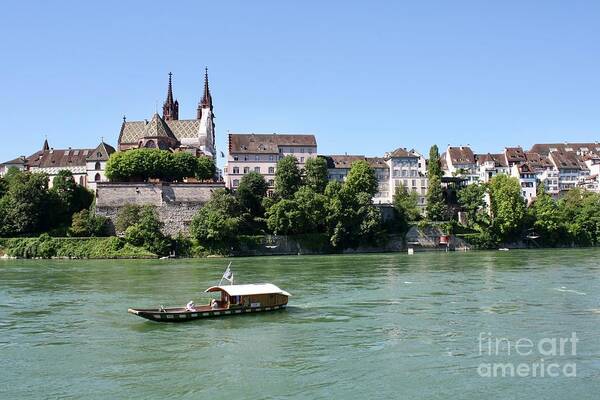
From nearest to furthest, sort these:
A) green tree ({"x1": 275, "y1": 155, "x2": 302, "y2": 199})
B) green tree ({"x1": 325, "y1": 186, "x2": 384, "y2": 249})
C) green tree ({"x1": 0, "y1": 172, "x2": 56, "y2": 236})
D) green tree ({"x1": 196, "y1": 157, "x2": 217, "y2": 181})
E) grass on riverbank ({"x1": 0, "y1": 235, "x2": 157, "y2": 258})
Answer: grass on riverbank ({"x1": 0, "y1": 235, "x2": 157, "y2": 258}), green tree ({"x1": 0, "y1": 172, "x2": 56, "y2": 236}), green tree ({"x1": 325, "y1": 186, "x2": 384, "y2": 249}), green tree ({"x1": 275, "y1": 155, "x2": 302, "y2": 199}), green tree ({"x1": 196, "y1": 157, "x2": 217, "y2": 181})

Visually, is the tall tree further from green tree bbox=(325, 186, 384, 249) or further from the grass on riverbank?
the grass on riverbank

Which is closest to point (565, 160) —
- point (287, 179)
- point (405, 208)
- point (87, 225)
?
point (405, 208)

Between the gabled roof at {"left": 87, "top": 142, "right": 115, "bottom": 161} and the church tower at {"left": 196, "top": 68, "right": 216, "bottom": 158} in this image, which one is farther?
the church tower at {"left": 196, "top": 68, "right": 216, "bottom": 158}

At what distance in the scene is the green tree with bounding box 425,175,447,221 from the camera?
97.3m

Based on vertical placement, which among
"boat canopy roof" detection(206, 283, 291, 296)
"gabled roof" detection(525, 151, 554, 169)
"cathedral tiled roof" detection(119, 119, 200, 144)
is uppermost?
"cathedral tiled roof" detection(119, 119, 200, 144)

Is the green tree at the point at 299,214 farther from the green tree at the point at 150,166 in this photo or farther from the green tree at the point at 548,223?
the green tree at the point at 548,223

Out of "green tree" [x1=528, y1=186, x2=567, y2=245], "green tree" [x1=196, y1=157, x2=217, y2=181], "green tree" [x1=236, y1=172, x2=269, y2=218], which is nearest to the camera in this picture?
"green tree" [x1=236, y1=172, x2=269, y2=218]

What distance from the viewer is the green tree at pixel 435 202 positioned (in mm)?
97312

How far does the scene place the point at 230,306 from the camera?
32.3 meters

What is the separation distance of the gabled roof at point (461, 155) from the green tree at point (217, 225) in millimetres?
57201

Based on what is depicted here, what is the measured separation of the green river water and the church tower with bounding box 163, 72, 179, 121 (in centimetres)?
8578

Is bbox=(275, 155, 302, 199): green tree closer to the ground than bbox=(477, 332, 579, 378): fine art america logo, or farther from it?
farther from it

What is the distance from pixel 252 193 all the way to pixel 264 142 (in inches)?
841

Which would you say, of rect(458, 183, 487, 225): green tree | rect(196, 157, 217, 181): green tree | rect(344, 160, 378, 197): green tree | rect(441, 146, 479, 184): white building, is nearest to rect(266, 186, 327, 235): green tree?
rect(344, 160, 378, 197): green tree
